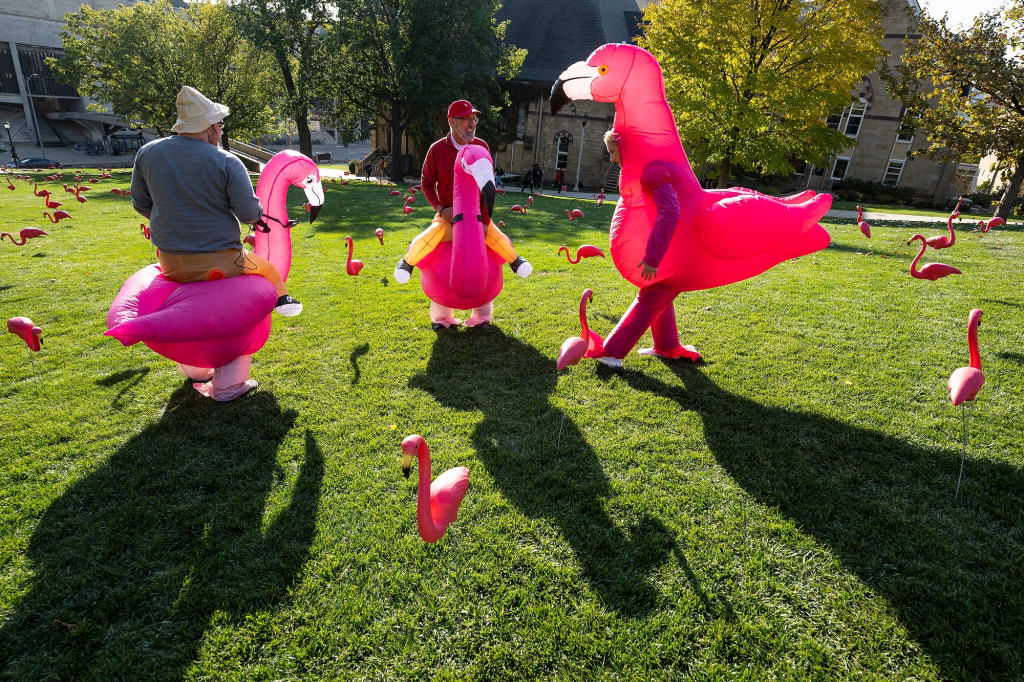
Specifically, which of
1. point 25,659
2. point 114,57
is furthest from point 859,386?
point 114,57

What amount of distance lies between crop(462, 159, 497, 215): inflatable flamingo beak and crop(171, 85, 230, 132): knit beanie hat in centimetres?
206

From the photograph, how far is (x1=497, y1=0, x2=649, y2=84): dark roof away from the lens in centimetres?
2817

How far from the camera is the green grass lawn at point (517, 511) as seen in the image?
2.34 m

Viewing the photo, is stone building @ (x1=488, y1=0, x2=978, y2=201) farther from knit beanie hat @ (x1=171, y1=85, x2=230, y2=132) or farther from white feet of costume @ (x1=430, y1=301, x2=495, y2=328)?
knit beanie hat @ (x1=171, y1=85, x2=230, y2=132)

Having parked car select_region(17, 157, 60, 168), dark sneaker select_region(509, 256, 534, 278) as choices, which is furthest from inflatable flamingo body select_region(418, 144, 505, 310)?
parked car select_region(17, 157, 60, 168)

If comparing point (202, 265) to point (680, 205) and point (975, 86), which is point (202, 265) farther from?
point (975, 86)

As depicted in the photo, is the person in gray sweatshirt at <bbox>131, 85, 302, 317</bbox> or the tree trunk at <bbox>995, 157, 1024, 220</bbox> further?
the tree trunk at <bbox>995, 157, 1024, 220</bbox>

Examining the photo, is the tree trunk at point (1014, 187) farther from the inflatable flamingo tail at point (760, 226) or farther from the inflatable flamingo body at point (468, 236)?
the inflatable flamingo body at point (468, 236)

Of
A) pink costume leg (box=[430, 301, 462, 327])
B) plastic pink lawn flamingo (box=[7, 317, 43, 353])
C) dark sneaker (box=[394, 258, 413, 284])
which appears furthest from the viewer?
pink costume leg (box=[430, 301, 462, 327])

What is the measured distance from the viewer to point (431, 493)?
249 centimetres

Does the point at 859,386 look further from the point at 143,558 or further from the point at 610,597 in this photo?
the point at 143,558

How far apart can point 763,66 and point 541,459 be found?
16314mm

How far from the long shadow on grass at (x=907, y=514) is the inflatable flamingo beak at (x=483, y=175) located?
8.61 feet

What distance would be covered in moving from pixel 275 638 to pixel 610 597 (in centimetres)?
162
